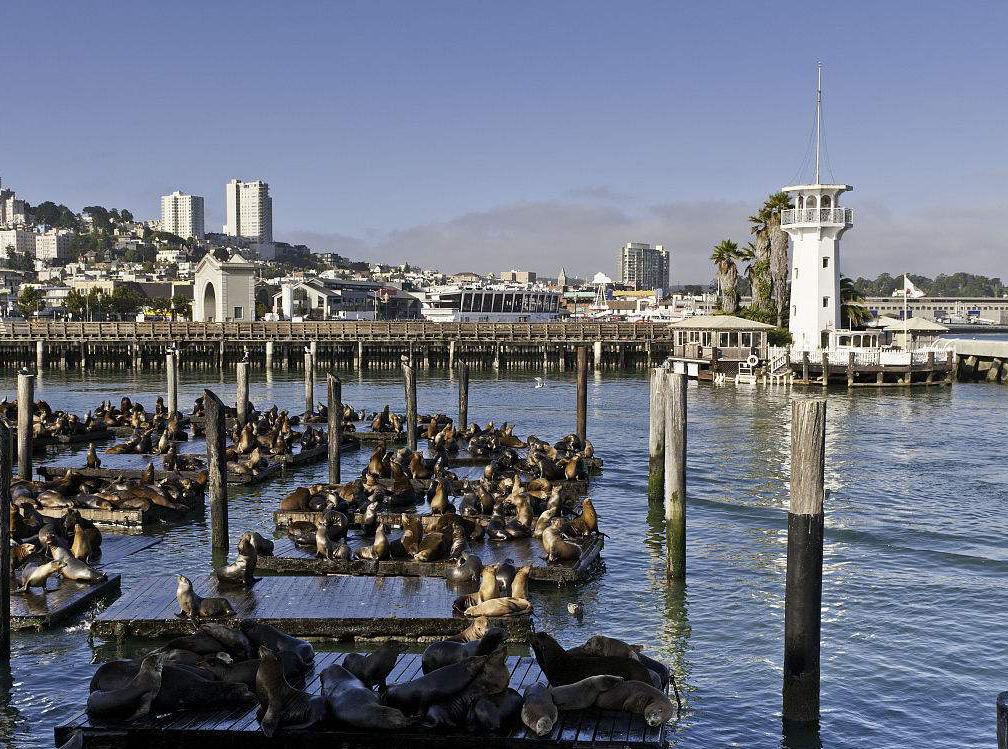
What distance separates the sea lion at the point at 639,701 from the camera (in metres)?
8.60

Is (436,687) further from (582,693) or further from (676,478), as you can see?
(676,478)

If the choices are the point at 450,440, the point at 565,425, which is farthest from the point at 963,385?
the point at 450,440

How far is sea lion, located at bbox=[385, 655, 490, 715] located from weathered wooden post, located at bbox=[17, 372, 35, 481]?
15447 mm

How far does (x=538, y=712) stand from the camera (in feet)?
28.0

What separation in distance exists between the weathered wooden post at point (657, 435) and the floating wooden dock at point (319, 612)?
6.82 meters

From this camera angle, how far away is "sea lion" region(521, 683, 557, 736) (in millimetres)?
8461

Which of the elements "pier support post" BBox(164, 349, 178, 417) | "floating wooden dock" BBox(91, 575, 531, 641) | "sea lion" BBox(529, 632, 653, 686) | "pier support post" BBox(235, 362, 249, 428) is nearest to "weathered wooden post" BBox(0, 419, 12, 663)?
"floating wooden dock" BBox(91, 575, 531, 641)

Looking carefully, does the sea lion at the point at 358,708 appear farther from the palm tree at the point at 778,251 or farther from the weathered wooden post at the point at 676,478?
the palm tree at the point at 778,251

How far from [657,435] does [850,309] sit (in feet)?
128

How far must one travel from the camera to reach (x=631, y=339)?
6044 centimetres

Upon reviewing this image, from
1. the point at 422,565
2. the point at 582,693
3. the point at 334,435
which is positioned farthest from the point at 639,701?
the point at 334,435

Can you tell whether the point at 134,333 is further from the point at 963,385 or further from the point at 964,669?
the point at 964,669

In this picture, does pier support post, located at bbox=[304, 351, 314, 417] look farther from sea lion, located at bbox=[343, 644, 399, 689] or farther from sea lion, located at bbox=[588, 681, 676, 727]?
sea lion, located at bbox=[588, 681, 676, 727]

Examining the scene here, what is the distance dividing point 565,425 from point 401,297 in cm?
8635
